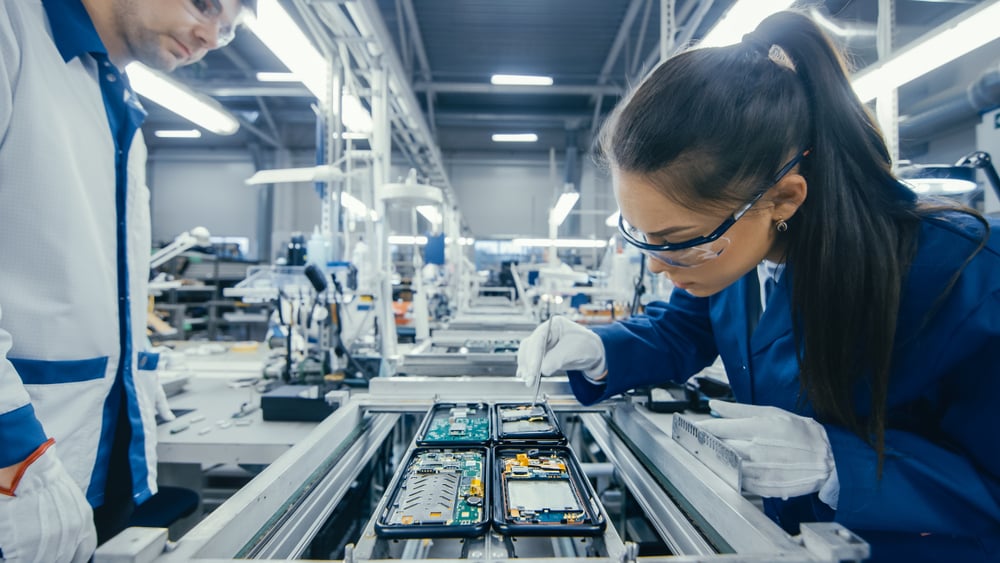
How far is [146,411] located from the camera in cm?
119

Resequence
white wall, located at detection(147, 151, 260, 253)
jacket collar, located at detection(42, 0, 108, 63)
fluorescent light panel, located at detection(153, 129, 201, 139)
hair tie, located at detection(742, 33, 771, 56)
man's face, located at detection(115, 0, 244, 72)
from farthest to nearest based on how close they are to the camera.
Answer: white wall, located at detection(147, 151, 260, 253)
fluorescent light panel, located at detection(153, 129, 201, 139)
man's face, located at detection(115, 0, 244, 72)
jacket collar, located at detection(42, 0, 108, 63)
hair tie, located at detection(742, 33, 771, 56)

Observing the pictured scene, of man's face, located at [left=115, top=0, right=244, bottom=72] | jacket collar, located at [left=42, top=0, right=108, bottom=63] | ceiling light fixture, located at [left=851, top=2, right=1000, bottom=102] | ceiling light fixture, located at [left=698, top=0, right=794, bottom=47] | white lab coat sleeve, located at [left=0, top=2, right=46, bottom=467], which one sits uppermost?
ceiling light fixture, located at [left=698, top=0, right=794, bottom=47]

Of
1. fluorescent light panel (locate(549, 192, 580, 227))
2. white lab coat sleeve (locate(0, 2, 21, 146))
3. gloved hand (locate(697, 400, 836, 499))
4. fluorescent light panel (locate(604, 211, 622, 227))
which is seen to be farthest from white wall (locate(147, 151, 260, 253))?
gloved hand (locate(697, 400, 836, 499))

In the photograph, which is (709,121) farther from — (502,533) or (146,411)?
(146,411)

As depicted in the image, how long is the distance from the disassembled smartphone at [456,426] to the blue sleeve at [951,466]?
64cm

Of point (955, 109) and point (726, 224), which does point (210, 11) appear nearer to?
point (726, 224)

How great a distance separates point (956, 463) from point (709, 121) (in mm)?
600

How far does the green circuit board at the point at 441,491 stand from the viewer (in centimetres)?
69

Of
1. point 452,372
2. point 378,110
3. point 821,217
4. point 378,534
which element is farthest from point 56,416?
point 378,110

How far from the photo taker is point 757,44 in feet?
2.53

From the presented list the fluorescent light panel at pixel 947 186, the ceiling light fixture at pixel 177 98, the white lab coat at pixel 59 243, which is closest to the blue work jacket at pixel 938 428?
the fluorescent light panel at pixel 947 186

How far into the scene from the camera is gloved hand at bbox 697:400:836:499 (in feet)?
2.30

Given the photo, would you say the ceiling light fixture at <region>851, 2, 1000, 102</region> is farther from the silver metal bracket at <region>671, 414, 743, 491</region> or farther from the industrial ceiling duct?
the industrial ceiling duct

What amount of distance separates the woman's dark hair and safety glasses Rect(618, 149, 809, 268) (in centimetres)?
2
